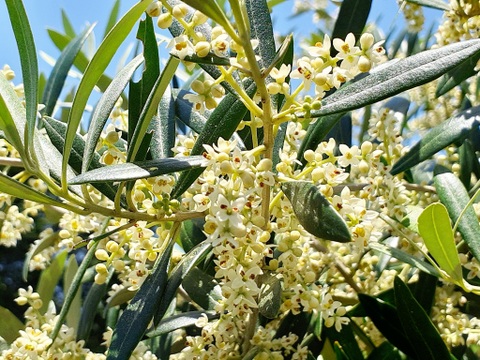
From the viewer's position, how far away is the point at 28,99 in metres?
1.13

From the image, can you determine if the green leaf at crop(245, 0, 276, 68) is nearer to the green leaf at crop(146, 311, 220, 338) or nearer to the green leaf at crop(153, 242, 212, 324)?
the green leaf at crop(153, 242, 212, 324)

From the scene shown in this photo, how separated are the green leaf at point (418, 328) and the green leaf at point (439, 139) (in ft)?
1.32

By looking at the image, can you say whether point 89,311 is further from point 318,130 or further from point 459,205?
point 459,205

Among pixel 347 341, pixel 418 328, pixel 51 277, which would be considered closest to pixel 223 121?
pixel 418 328

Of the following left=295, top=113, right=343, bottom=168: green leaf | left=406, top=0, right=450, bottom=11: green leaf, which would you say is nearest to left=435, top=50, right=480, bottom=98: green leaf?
left=406, top=0, right=450, bottom=11: green leaf

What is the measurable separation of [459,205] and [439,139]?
0.93 feet

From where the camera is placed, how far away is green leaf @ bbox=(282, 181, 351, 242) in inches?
36.2

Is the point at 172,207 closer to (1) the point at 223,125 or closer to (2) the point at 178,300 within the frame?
(1) the point at 223,125

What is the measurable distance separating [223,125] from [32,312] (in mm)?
858

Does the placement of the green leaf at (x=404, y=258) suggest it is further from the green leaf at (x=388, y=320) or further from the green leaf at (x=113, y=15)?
the green leaf at (x=113, y=15)

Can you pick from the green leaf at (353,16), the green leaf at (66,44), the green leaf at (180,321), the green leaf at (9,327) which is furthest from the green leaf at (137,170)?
the green leaf at (66,44)

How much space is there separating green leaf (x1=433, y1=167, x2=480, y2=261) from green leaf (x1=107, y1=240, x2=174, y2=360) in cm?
71

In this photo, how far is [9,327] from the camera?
192 cm

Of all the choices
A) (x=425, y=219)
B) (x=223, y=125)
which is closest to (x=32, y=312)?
(x=223, y=125)
